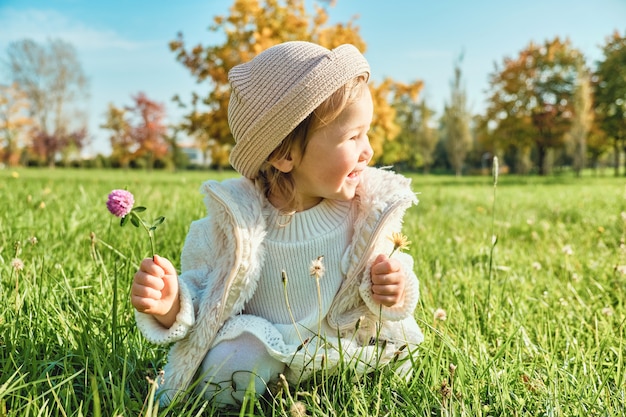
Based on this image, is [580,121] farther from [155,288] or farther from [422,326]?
[155,288]

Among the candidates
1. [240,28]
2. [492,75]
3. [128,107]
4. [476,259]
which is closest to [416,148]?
[492,75]

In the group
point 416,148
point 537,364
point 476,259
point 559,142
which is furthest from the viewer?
point 416,148

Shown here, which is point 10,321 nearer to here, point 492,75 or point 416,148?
point 492,75

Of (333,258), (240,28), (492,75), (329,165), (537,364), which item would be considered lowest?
(537,364)

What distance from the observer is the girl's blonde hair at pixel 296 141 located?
5.57ft

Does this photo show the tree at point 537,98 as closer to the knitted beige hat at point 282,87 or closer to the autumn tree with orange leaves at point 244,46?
the autumn tree with orange leaves at point 244,46

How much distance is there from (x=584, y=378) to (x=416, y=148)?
48.4 m

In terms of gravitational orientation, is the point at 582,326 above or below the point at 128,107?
below

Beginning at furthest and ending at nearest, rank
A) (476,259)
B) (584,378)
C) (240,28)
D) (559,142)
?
1. (559,142)
2. (240,28)
3. (476,259)
4. (584,378)

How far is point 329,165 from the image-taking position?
174 cm

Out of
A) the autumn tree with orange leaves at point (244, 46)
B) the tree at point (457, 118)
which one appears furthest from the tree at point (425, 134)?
the autumn tree with orange leaves at point (244, 46)

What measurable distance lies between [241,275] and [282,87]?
23.5 inches

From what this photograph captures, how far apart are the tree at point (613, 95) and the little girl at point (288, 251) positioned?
32059mm

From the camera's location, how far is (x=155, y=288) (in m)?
1.58
